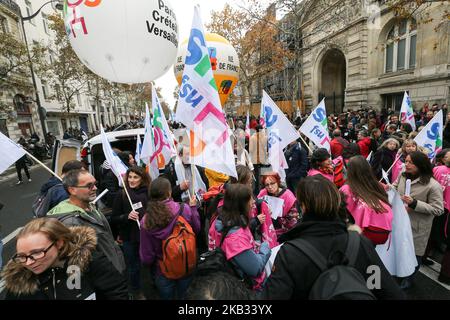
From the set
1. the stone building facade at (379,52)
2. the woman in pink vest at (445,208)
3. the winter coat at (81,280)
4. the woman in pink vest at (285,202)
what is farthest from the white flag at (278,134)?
the stone building facade at (379,52)

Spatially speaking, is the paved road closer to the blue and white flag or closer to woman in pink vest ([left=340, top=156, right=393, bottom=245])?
the blue and white flag

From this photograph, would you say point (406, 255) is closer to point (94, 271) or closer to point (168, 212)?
point (168, 212)

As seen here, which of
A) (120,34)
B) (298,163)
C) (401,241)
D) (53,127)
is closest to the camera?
(401,241)

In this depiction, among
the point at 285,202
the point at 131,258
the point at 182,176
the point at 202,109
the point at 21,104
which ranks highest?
the point at 21,104

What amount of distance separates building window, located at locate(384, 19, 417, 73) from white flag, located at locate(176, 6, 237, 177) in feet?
48.9

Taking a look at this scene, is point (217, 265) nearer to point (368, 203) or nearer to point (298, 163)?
point (368, 203)

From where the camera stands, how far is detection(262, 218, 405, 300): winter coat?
1.22 metres

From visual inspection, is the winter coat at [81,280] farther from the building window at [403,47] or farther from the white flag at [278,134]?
the building window at [403,47]

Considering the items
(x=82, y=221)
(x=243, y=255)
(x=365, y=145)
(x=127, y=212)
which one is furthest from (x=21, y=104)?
(x=243, y=255)

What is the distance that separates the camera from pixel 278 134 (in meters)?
4.10

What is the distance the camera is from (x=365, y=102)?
1691 cm

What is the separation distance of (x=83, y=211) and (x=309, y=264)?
1.73 metres
